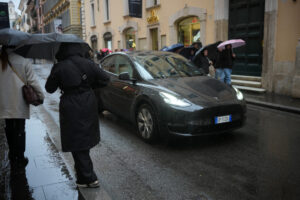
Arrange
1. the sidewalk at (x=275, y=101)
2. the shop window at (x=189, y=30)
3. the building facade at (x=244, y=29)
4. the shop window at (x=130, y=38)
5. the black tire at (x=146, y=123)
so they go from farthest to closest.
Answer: the shop window at (x=130, y=38) → the shop window at (x=189, y=30) → the building facade at (x=244, y=29) → the sidewalk at (x=275, y=101) → the black tire at (x=146, y=123)

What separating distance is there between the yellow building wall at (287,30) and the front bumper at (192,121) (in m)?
5.94

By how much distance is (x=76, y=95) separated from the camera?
117 inches

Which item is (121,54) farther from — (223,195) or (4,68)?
(223,195)

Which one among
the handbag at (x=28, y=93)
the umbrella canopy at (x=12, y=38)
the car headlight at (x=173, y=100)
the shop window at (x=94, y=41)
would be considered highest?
the shop window at (x=94, y=41)

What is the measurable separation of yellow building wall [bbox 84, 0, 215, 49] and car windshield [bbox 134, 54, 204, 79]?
726cm

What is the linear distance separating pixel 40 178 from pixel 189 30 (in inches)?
495

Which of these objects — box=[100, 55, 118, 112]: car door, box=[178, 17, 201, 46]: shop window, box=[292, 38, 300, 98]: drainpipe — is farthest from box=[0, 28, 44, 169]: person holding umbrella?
box=[178, 17, 201, 46]: shop window

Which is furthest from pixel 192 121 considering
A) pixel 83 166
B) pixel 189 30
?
pixel 189 30

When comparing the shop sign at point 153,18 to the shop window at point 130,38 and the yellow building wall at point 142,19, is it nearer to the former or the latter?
the yellow building wall at point 142,19

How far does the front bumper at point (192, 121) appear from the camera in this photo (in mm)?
4328

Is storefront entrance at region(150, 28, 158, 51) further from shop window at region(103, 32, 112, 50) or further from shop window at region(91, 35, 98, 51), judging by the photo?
shop window at region(91, 35, 98, 51)

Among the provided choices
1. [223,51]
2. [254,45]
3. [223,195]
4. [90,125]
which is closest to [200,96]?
[223,195]

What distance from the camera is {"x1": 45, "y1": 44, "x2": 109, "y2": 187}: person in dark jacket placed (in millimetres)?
2922

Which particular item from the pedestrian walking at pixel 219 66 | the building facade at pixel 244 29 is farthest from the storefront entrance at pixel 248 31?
the pedestrian walking at pixel 219 66
